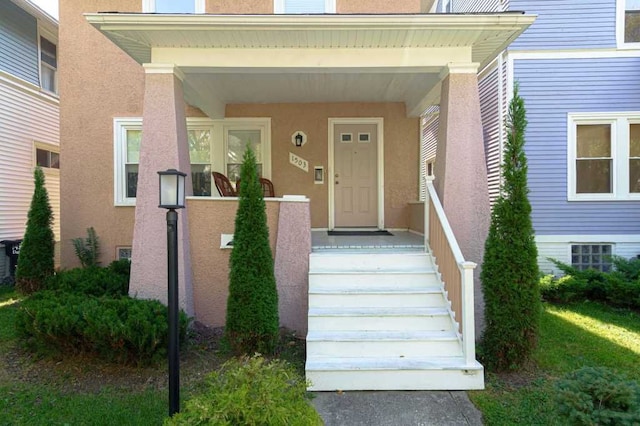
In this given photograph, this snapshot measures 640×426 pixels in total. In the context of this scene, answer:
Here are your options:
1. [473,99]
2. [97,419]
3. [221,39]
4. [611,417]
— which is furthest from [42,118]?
[611,417]

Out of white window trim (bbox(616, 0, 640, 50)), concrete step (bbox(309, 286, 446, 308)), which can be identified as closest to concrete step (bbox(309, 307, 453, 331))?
concrete step (bbox(309, 286, 446, 308))

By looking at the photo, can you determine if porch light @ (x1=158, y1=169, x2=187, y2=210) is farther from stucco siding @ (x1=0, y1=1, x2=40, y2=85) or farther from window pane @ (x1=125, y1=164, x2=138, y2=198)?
stucco siding @ (x1=0, y1=1, x2=40, y2=85)

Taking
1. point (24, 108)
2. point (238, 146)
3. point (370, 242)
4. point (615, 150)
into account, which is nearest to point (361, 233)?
point (370, 242)

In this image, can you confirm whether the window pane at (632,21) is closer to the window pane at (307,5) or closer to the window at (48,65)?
the window pane at (307,5)

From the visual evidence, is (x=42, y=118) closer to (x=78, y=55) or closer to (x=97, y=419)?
(x=78, y=55)

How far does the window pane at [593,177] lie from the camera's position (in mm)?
6863

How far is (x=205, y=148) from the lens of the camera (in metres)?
7.11

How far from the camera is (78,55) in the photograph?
6.85 metres

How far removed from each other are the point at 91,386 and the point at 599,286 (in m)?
6.80

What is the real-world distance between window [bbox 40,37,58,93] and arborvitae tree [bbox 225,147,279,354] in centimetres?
844

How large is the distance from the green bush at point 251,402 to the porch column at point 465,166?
9.99 feet

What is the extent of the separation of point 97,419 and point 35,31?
9717 mm

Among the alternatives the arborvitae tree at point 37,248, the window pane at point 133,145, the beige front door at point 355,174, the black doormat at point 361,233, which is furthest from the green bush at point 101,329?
the beige front door at point 355,174

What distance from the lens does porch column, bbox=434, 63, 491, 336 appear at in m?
4.46
